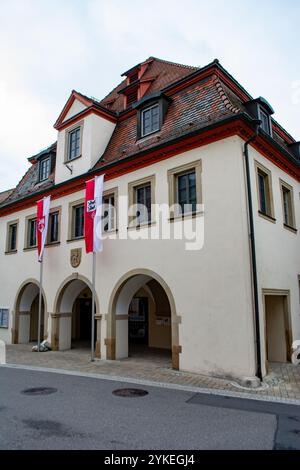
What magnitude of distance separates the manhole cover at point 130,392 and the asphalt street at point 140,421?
132 mm

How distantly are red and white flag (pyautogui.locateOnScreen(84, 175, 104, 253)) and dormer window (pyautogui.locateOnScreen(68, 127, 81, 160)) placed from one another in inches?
132

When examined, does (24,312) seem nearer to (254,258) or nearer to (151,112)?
(151,112)

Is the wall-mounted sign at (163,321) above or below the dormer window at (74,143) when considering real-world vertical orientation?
below

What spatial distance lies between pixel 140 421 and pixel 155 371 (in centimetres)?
469

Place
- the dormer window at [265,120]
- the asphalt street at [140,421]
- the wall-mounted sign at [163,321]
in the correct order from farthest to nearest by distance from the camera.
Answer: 1. the wall-mounted sign at [163,321]
2. the dormer window at [265,120]
3. the asphalt street at [140,421]

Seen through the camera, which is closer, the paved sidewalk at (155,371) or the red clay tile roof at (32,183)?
the paved sidewalk at (155,371)

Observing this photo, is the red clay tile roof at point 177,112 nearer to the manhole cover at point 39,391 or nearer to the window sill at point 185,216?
the window sill at point 185,216

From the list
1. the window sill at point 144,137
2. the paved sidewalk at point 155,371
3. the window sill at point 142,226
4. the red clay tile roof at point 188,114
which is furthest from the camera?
the window sill at point 144,137

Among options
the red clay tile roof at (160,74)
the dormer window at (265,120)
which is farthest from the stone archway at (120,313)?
the red clay tile roof at (160,74)

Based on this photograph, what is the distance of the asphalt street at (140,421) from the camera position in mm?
5281

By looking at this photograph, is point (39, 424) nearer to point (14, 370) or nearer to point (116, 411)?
point (116, 411)

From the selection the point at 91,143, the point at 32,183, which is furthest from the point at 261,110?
the point at 32,183

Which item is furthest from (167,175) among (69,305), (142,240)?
(69,305)
